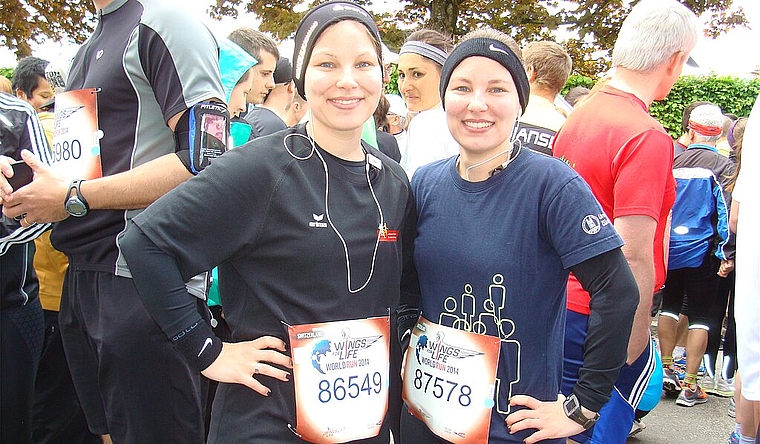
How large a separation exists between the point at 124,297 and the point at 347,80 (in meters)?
1.03

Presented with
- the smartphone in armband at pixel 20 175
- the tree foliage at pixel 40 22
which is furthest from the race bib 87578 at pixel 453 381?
the tree foliage at pixel 40 22

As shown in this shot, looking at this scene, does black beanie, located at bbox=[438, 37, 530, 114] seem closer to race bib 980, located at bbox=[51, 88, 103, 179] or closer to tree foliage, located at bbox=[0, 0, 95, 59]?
race bib 980, located at bbox=[51, 88, 103, 179]

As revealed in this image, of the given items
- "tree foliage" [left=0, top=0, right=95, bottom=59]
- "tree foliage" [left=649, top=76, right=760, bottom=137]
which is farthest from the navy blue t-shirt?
"tree foliage" [left=0, top=0, right=95, bottom=59]

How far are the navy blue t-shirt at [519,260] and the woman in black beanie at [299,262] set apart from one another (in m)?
0.21

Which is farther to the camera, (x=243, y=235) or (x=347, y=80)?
(x=347, y=80)

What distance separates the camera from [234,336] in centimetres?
161

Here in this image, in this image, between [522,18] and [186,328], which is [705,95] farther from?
[186,328]

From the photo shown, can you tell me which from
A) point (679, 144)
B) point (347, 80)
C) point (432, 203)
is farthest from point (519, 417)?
point (679, 144)

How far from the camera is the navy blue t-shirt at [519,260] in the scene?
5.45 feet

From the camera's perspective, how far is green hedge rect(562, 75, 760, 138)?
12.0 m

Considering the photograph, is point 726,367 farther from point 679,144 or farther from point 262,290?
point 262,290

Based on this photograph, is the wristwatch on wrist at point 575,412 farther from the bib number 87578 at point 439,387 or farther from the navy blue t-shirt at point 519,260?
the bib number 87578 at point 439,387

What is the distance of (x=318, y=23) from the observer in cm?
162

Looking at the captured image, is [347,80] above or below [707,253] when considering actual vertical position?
above
